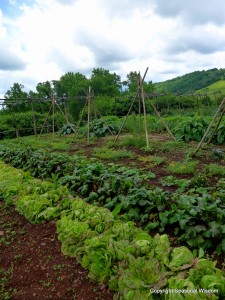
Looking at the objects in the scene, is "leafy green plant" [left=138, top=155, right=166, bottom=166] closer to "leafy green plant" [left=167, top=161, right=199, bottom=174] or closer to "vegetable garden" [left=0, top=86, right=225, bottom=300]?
"vegetable garden" [left=0, top=86, right=225, bottom=300]

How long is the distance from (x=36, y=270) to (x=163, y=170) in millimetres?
3743

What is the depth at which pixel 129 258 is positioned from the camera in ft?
7.16

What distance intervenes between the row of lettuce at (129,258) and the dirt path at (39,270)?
131 millimetres

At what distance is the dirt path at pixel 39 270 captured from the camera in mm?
2375

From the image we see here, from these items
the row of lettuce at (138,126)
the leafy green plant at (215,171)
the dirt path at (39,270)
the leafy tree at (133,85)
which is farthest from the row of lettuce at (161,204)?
the leafy tree at (133,85)

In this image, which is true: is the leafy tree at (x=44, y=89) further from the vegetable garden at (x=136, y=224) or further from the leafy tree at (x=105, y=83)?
the vegetable garden at (x=136, y=224)

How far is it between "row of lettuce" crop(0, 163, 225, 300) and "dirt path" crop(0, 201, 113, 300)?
13cm

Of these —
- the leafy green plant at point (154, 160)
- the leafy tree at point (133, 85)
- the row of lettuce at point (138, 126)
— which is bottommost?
the leafy green plant at point (154, 160)

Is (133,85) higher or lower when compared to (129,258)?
higher

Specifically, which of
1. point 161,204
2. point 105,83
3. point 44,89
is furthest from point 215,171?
point 105,83

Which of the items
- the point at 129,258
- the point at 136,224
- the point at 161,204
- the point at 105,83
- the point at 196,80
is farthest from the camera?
the point at 196,80

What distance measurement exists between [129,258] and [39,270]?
1.18 m

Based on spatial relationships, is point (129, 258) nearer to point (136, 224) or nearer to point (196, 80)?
point (136, 224)

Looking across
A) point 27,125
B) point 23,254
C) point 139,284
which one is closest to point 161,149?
point 23,254
